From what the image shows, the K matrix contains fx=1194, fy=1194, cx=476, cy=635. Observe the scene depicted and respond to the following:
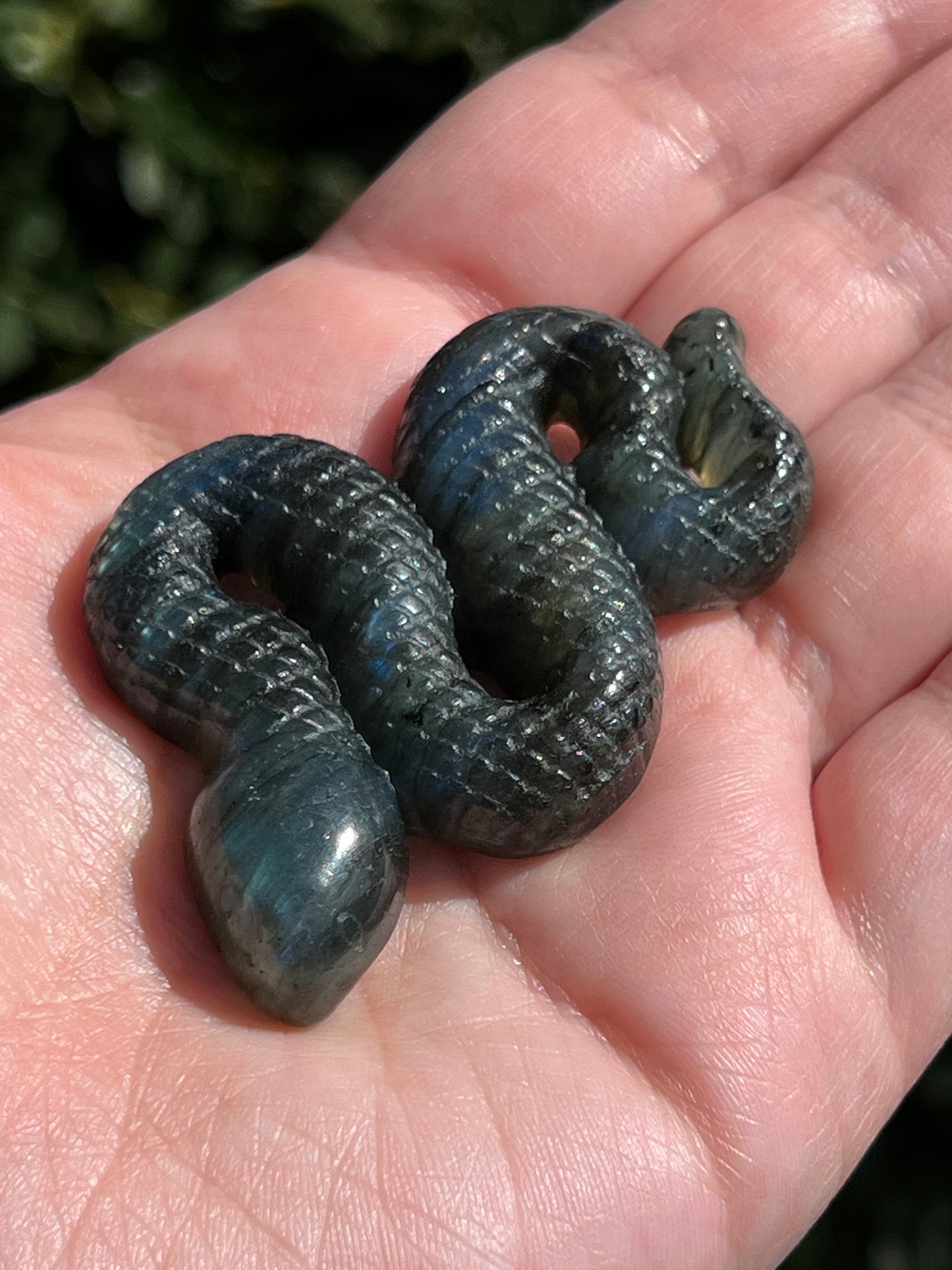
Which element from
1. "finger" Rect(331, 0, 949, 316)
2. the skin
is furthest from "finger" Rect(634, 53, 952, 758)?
"finger" Rect(331, 0, 949, 316)

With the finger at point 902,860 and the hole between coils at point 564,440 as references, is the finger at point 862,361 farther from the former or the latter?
the hole between coils at point 564,440

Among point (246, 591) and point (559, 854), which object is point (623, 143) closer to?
point (246, 591)

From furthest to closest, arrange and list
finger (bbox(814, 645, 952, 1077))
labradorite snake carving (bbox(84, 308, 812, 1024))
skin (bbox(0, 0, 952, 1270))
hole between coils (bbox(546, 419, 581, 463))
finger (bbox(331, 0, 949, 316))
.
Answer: finger (bbox(331, 0, 949, 316)) < hole between coils (bbox(546, 419, 581, 463)) < finger (bbox(814, 645, 952, 1077)) < labradorite snake carving (bbox(84, 308, 812, 1024)) < skin (bbox(0, 0, 952, 1270))

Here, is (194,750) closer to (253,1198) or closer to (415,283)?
(253,1198)

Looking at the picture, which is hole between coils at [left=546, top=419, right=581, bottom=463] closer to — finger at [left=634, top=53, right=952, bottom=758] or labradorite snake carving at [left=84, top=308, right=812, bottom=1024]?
labradorite snake carving at [left=84, top=308, right=812, bottom=1024]

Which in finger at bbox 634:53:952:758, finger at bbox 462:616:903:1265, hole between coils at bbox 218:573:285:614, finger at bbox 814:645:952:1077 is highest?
finger at bbox 634:53:952:758

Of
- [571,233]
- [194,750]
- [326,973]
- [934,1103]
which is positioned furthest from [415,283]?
[934,1103]

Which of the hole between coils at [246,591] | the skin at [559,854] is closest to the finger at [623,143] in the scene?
the skin at [559,854]
